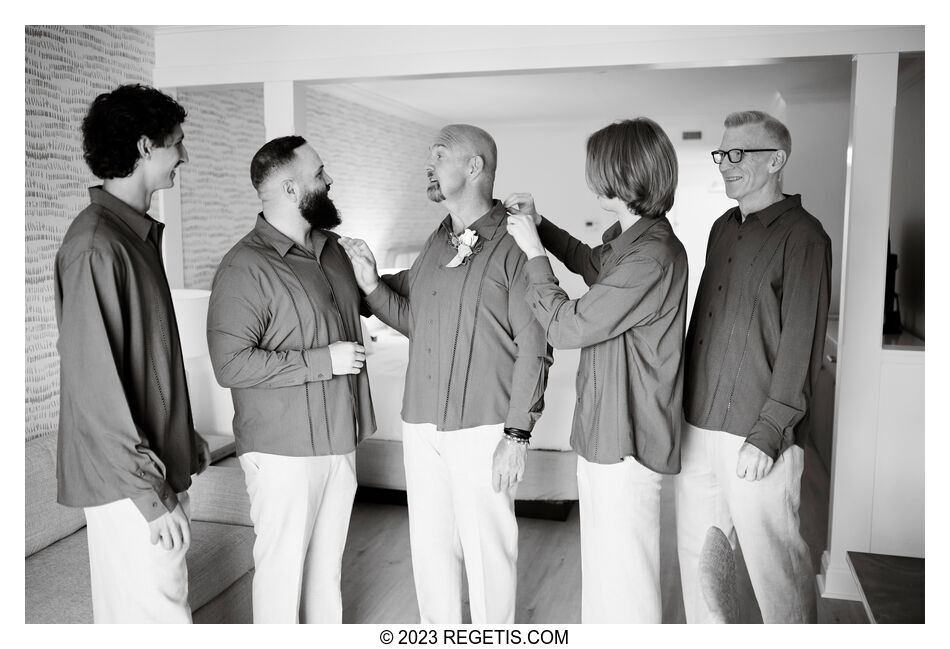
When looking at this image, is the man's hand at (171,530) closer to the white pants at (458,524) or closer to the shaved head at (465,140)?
the white pants at (458,524)

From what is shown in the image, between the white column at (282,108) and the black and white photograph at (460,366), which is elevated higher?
the white column at (282,108)

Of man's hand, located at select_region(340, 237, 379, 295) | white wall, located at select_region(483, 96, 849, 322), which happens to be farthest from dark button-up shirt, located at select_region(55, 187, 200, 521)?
white wall, located at select_region(483, 96, 849, 322)

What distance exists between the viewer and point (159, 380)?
71.1 inches

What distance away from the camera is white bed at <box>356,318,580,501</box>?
137 inches

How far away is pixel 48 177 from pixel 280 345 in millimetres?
1285

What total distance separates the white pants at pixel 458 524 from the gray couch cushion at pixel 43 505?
1.22 m

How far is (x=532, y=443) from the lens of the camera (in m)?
3.50

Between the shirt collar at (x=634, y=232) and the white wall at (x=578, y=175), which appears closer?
the shirt collar at (x=634, y=232)

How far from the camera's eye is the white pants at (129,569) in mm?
1723

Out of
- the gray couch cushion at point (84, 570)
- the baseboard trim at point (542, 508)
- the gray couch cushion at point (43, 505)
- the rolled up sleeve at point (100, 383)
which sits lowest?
the baseboard trim at point (542, 508)

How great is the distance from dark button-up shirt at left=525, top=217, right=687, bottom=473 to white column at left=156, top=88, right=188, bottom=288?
237 centimetres

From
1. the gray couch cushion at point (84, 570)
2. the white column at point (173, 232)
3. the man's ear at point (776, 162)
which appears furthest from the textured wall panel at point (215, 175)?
the man's ear at point (776, 162)

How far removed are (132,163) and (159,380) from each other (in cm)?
52
